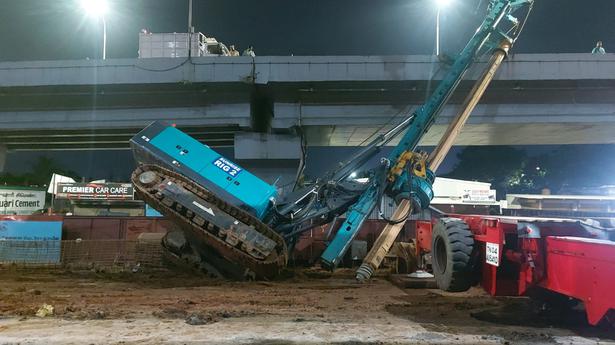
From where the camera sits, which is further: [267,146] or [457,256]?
[267,146]

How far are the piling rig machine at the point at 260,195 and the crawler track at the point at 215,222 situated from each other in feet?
0.07

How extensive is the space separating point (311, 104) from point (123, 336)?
566 inches

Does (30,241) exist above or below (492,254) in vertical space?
below

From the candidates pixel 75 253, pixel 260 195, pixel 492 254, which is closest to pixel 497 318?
pixel 492 254

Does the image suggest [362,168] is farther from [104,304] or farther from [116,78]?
[116,78]

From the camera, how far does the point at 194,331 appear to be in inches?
234

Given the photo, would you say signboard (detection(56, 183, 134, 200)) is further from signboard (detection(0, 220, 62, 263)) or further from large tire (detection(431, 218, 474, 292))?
large tire (detection(431, 218, 474, 292))

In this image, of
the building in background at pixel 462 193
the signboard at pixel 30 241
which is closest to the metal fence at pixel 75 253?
the signboard at pixel 30 241

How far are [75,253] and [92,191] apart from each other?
2256 cm

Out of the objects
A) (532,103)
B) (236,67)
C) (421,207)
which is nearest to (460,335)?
(421,207)

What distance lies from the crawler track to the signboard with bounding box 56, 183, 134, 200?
26268mm

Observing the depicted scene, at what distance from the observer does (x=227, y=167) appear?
10.6m

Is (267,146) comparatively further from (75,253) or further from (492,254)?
(492,254)

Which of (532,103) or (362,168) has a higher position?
(532,103)
